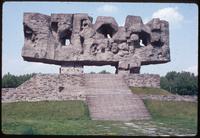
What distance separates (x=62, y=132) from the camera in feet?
52.5

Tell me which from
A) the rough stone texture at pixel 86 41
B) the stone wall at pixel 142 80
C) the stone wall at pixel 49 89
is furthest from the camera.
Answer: the rough stone texture at pixel 86 41

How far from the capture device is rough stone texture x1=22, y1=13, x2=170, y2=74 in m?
28.8

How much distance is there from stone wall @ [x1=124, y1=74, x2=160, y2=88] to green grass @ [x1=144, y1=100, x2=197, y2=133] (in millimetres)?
3880

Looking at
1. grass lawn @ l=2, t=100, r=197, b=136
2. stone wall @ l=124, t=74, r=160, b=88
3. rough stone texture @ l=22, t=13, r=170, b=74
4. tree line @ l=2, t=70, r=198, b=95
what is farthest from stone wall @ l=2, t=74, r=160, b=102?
tree line @ l=2, t=70, r=198, b=95

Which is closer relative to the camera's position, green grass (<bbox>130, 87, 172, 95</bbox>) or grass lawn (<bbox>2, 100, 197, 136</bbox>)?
grass lawn (<bbox>2, 100, 197, 136</bbox>)

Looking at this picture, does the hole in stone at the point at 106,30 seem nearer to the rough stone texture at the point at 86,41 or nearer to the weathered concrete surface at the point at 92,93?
the rough stone texture at the point at 86,41

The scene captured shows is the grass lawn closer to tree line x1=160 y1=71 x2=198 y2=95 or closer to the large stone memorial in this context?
the large stone memorial

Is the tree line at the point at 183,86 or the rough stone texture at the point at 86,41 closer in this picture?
the rough stone texture at the point at 86,41

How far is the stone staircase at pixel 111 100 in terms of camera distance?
21688 millimetres

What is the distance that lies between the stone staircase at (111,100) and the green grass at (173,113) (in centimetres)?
53

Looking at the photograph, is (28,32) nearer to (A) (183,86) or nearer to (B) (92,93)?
(B) (92,93)

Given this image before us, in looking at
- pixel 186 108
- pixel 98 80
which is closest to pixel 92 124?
pixel 186 108

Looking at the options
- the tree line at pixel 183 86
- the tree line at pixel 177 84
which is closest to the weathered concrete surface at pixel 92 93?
the tree line at pixel 183 86

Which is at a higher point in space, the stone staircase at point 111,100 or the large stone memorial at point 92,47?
the large stone memorial at point 92,47
